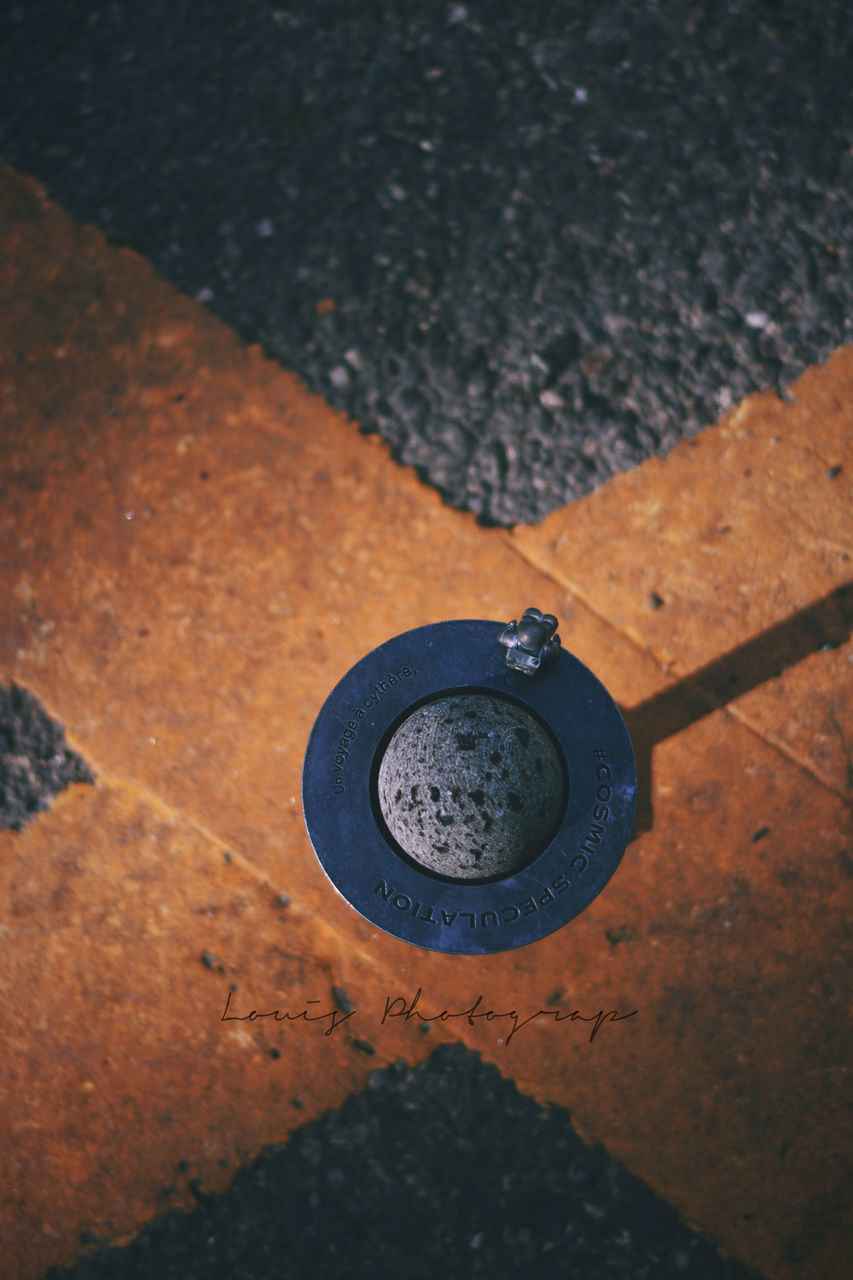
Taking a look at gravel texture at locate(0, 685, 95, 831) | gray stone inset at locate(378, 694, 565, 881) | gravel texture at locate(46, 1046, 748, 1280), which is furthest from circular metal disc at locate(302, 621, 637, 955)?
gravel texture at locate(0, 685, 95, 831)

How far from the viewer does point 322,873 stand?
2.59m

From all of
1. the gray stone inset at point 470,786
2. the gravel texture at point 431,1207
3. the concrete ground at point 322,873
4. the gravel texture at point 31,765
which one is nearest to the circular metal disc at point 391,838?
the gray stone inset at point 470,786

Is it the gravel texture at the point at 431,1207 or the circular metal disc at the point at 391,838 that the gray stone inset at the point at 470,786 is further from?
the gravel texture at the point at 431,1207

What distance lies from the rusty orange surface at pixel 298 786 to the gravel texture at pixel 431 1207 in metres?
0.08

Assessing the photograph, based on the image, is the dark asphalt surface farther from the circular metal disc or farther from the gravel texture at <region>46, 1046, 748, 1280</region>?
the gravel texture at <region>46, 1046, 748, 1280</region>

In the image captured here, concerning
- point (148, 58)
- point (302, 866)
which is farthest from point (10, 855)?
point (148, 58)

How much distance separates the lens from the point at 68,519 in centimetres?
277

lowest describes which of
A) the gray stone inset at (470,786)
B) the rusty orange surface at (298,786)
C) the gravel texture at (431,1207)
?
the gravel texture at (431,1207)

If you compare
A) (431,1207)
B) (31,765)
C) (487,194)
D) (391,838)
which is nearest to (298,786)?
(391,838)

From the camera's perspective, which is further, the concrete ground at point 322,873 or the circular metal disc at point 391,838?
the concrete ground at point 322,873

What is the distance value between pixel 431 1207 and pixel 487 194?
314 cm

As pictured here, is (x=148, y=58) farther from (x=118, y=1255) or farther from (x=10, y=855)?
(x=118, y=1255)

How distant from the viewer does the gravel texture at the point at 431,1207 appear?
95.2 inches

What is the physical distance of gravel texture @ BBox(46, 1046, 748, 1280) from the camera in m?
2.42
